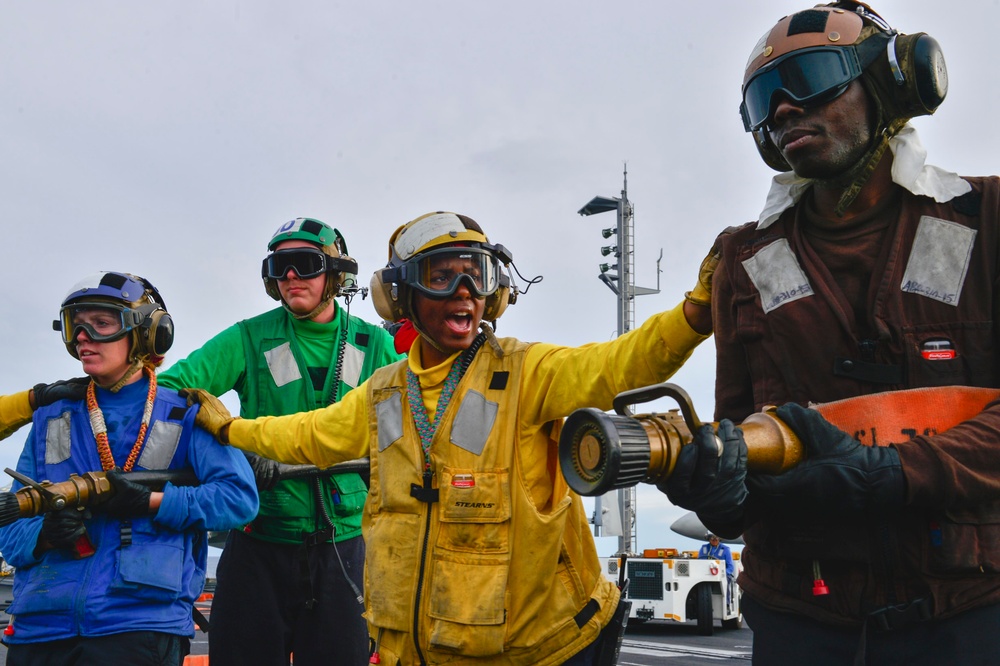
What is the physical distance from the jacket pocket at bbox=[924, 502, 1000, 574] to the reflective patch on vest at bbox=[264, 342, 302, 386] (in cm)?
357

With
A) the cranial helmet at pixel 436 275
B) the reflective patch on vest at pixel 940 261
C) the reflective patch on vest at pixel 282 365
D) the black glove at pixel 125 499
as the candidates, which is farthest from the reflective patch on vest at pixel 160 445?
the reflective patch on vest at pixel 940 261

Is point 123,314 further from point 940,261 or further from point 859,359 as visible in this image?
point 940,261

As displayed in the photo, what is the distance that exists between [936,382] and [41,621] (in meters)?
3.69

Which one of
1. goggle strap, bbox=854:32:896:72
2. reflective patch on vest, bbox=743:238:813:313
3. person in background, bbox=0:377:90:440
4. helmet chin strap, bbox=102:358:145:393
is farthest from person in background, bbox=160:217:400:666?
goggle strap, bbox=854:32:896:72

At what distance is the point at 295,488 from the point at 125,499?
3.19 feet

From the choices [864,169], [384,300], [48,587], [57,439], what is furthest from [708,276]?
[57,439]

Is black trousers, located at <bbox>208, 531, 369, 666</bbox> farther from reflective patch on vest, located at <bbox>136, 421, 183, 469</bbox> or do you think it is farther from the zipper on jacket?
the zipper on jacket

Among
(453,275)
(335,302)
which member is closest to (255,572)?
(335,302)

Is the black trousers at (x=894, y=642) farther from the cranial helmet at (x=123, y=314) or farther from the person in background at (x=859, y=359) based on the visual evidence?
the cranial helmet at (x=123, y=314)

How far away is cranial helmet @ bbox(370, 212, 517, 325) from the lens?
144 inches

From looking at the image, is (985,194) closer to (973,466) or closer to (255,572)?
(973,466)

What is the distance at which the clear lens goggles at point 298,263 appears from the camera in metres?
5.25

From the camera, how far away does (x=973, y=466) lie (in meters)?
2.26

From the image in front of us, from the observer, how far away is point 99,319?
4672 millimetres
